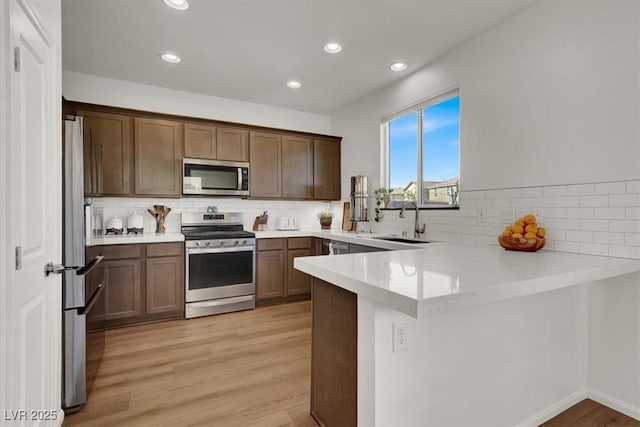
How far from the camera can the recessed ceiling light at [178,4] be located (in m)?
2.23

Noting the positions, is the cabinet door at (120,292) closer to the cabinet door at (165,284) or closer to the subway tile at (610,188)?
the cabinet door at (165,284)

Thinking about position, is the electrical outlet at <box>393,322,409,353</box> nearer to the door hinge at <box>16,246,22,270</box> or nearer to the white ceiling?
the door hinge at <box>16,246,22,270</box>

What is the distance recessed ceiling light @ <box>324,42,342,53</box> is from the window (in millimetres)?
1069

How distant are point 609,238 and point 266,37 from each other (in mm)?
2857

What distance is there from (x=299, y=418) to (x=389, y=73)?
3.22 meters

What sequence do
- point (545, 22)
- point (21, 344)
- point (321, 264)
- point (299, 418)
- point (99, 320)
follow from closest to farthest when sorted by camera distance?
point (21, 344), point (321, 264), point (299, 418), point (545, 22), point (99, 320)

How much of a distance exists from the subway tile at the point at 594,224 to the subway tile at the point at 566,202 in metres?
0.11

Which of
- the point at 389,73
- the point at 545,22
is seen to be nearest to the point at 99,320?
the point at 389,73

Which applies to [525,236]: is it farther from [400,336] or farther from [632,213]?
[400,336]

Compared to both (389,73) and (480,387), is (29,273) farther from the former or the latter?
(389,73)

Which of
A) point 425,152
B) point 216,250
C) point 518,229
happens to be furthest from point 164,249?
point 518,229

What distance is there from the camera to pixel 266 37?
273 centimetres

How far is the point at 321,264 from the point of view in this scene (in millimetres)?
1469

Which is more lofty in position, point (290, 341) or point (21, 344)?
point (21, 344)
